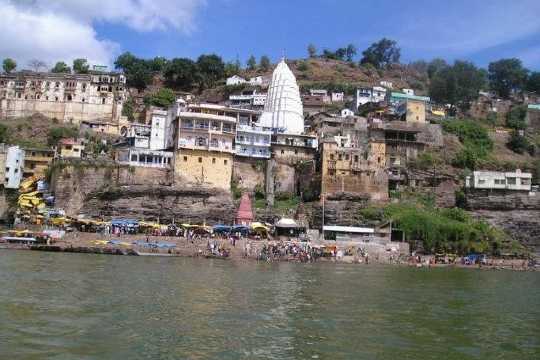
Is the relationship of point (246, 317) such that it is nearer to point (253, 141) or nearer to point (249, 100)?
point (253, 141)

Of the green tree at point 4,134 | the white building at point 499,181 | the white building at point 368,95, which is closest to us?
the white building at point 499,181

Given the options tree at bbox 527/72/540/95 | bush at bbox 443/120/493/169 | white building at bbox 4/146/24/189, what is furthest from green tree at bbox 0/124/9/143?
tree at bbox 527/72/540/95

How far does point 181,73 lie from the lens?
78938 mm

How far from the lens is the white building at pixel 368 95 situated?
72.6 meters

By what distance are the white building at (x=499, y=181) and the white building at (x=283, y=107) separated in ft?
52.5

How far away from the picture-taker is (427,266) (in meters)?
39.0

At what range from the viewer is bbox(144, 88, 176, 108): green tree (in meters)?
68.4

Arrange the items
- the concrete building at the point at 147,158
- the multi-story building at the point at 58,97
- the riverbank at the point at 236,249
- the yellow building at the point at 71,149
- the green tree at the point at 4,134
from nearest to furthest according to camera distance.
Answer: the riverbank at the point at 236,249 → the concrete building at the point at 147,158 → the yellow building at the point at 71,149 → the green tree at the point at 4,134 → the multi-story building at the point at 58,97

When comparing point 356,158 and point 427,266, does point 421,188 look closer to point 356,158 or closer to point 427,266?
point 356,158

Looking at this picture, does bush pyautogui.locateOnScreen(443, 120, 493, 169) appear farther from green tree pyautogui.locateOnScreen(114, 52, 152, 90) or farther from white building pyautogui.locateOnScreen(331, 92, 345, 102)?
green tree pyautogui.locateOnScreen(114, 52, 152, 90)

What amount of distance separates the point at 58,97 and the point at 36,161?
12.6m

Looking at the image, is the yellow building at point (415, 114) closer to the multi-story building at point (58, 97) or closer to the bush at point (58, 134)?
the multi-story building at point (58, 97)

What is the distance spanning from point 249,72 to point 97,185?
47571mm

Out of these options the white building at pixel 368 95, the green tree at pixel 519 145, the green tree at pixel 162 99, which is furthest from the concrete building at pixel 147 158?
the green tree at pixel 519 145
